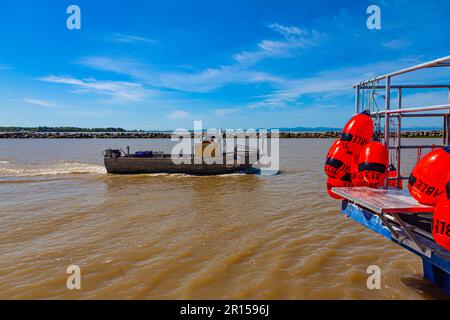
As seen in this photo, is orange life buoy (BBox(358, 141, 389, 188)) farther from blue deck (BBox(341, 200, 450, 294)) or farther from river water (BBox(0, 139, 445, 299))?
river water (BBox(0, 139, 445, 299))

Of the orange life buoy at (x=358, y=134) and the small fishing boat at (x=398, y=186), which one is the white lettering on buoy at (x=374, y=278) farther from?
the orange life buoy at (x=358, y=134)

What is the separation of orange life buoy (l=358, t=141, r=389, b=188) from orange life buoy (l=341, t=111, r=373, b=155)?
1.66ft

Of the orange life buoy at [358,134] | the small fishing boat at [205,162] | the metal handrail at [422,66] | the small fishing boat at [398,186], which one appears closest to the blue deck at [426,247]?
the small fishing boat at [398,186]

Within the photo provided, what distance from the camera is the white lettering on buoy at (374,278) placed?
5.16 meters

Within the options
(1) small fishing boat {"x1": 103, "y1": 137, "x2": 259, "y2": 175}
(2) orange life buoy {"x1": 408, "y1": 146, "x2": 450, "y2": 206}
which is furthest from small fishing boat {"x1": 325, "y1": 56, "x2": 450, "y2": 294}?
(1) small fishing boat {"x1": 103, "y1": 137, "x2": 259, "y2": 175}

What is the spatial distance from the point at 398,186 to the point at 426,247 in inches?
98.5

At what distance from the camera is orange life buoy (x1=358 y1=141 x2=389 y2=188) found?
545 centimetres

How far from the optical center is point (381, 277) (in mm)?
5480

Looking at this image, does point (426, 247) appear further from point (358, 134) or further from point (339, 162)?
point (358, 134)

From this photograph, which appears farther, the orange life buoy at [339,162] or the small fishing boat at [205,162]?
the small fishing boat at [205,162]

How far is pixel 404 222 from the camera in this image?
4.30 meters

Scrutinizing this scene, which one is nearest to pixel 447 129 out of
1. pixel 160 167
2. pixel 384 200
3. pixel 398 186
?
pixel 398 186
